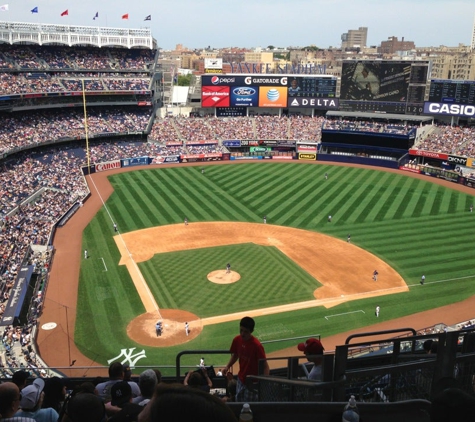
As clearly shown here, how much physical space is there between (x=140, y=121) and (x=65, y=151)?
14.0 metres

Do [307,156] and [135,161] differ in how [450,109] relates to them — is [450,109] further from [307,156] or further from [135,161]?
[135,161]

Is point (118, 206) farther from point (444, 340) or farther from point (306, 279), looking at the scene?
point (444, 340)

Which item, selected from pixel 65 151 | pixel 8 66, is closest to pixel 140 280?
pixel 65 151

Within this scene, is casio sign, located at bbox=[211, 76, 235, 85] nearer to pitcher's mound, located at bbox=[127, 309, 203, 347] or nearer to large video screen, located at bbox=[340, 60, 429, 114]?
large video screen, located at bbox=[340, 60, 429, 114]

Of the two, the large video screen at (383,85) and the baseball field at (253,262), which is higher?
the large video screen at (383,85)

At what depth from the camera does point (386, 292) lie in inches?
1137

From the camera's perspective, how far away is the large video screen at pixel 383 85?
66.6 m

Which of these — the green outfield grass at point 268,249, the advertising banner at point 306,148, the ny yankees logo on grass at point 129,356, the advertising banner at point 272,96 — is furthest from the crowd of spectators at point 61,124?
the ny yankees logo on grass at point 129,356

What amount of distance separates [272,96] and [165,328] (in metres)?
56.7

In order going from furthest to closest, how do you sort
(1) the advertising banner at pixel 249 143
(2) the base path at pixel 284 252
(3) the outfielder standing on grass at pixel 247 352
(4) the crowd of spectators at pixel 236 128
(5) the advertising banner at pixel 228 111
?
(5) the advertising banner at pixel 228 111
(4) the crowd of spectators at pixel 236 128
(1) the advertising banner at pixel 249 143
(2) the base path at pixel 284 252
(3) the outfielder standing on grass at pixel 247 352

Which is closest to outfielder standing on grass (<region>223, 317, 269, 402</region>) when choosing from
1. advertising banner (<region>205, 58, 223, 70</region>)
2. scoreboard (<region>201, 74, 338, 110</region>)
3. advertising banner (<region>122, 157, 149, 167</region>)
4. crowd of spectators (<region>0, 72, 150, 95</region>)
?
crowd of spectators (<region>0, 72, 150, 95</region>)

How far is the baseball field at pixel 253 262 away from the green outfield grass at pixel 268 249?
10 centimetres

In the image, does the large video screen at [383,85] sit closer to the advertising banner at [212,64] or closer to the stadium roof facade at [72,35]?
the advertising banner at [212,64]

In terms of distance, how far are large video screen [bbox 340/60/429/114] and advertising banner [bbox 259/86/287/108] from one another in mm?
8955
